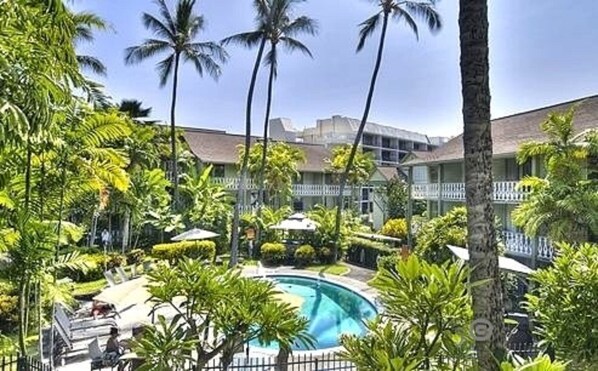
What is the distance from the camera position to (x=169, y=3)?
28844mm

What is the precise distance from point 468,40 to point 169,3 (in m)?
27.3

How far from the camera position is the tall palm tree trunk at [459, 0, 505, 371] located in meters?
5.18

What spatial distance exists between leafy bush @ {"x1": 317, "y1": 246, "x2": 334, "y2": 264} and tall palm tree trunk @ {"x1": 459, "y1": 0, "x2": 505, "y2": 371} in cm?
2212

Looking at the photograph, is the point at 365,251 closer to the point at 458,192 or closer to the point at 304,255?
the point at 304,255

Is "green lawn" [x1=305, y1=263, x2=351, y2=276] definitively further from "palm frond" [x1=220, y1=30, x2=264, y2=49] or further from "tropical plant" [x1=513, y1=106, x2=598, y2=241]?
"palm frond" [x1=220, y1=30, x2=264, y2=49]

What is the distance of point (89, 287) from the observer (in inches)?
757

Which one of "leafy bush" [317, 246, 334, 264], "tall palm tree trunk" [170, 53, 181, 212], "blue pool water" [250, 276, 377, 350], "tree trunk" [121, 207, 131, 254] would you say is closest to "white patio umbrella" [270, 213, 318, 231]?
"leafy bush" [317, 246, 334, 264]

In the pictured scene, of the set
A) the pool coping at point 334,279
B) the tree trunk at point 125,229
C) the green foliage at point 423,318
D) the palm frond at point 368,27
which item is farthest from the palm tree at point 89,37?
the palm frond at point 368,27

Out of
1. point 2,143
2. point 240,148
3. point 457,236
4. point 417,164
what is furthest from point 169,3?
point 2,143

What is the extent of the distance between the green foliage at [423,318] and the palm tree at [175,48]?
25.4 meters

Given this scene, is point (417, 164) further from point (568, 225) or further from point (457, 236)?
point (568, 225)

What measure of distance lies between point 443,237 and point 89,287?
1471cm

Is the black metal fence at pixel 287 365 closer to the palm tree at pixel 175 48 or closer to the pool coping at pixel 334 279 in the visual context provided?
the pool coping at pixel 334 279

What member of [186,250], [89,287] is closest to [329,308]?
[186,250]
